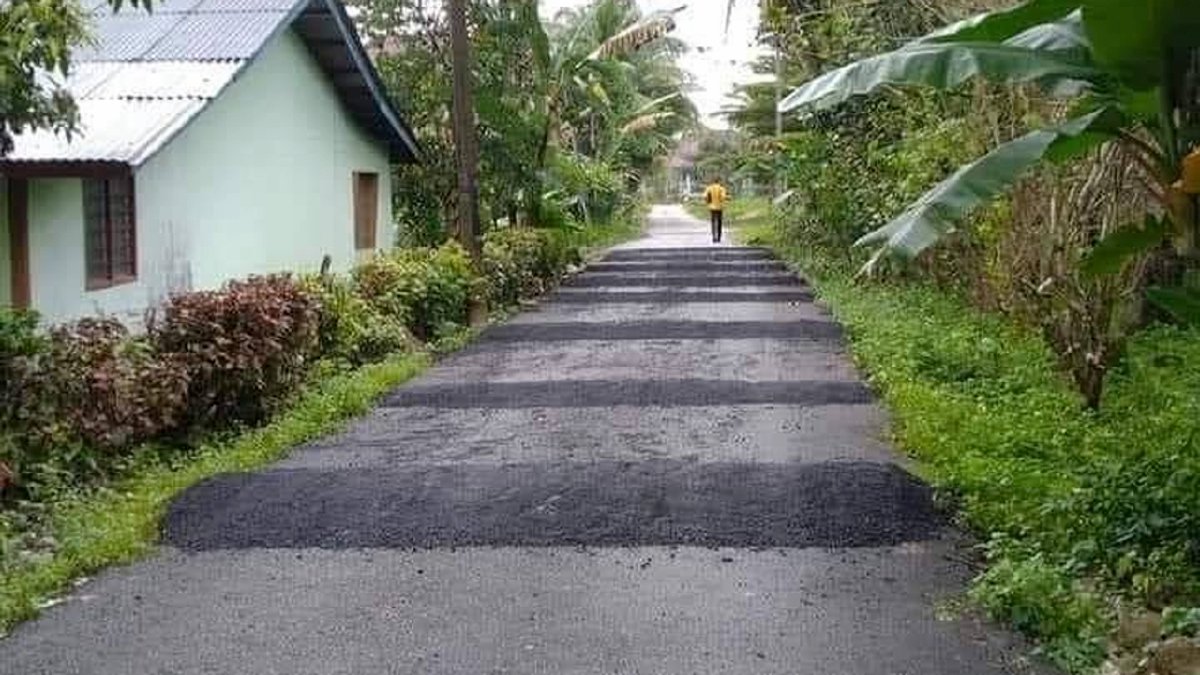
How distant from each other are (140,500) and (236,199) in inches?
302

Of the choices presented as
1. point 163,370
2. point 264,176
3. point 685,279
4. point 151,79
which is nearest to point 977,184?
point 163,370

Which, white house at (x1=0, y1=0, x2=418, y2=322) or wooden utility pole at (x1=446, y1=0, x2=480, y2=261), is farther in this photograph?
wooden utility pole at (x1=446, y1=0, x2=480, y2=261)

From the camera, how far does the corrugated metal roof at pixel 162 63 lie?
1142 centimetres

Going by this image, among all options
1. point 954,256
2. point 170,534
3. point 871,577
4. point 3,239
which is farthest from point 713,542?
point 954,256

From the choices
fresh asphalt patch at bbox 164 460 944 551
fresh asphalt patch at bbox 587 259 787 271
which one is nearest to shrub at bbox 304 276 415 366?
fresh asphalt patch at bbox 164 460 944 551

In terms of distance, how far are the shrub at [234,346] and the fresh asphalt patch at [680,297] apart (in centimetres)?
1064

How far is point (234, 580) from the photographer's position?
6473 millimetres

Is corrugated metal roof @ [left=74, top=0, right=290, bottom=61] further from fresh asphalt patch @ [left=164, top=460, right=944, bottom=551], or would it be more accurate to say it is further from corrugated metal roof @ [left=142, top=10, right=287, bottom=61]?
fresh asphalt patch @ [left=164, top=460, right=944, bottom=551]

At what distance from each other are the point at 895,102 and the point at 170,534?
44.8 ft

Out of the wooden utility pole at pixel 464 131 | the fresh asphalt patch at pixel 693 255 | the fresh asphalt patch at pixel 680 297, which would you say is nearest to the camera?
the wooden utility pole at pixel 464 131

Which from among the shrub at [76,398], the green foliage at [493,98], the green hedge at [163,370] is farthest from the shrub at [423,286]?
the shrub at [76,398]

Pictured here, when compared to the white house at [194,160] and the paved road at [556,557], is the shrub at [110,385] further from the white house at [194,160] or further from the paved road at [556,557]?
the white house at [194,160]

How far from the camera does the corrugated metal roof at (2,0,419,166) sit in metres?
11.4

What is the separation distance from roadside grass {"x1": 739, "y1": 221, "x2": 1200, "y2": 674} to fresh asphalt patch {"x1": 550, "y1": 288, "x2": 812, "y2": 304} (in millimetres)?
6606
